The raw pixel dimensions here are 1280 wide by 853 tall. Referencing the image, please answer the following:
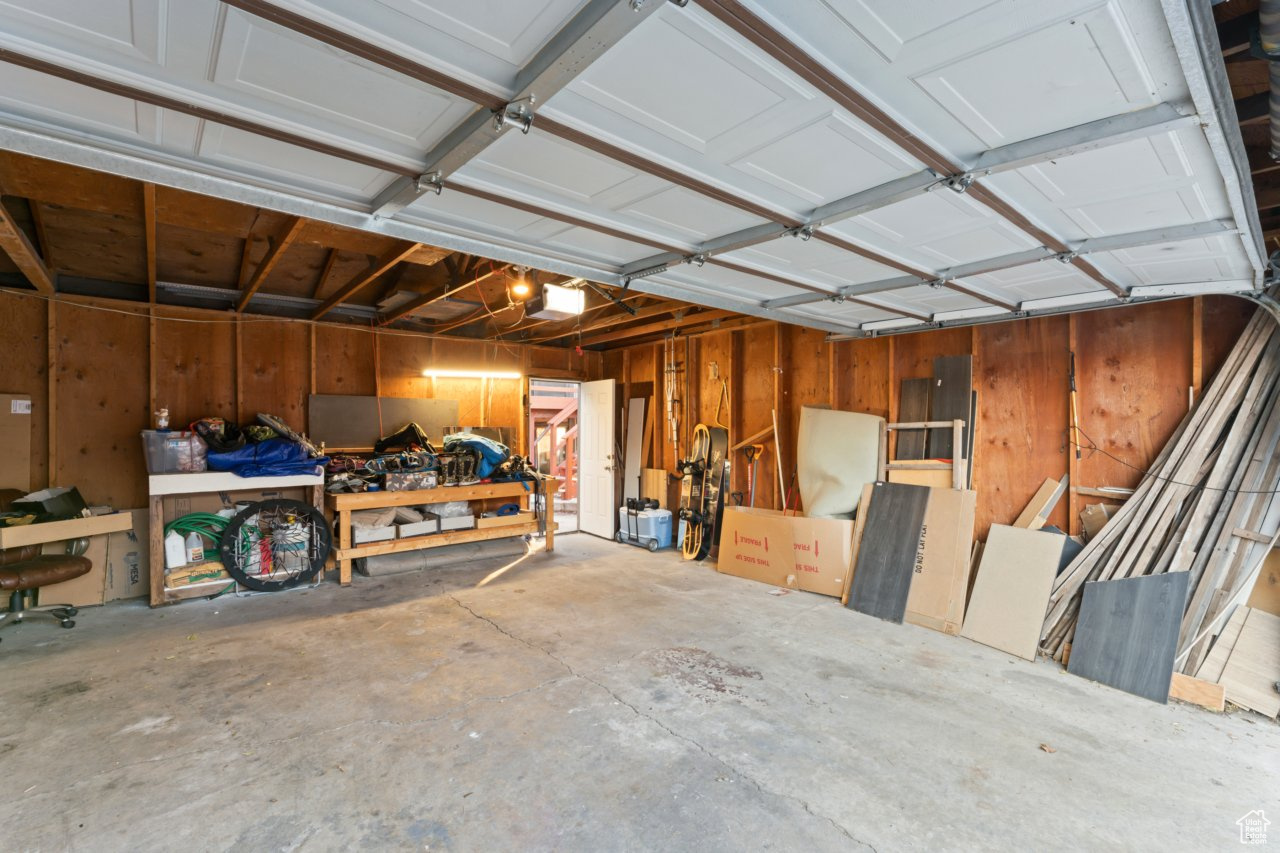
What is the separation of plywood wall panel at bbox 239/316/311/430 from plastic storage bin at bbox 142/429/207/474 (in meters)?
0.96

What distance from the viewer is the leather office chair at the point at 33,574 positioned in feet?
11.7

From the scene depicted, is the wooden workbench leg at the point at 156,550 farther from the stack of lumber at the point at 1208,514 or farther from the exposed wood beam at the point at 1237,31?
the exposed wood beam at the point at 1237,31

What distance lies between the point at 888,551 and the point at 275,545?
5.02m

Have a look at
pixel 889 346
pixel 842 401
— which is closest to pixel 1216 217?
pixel 889 346

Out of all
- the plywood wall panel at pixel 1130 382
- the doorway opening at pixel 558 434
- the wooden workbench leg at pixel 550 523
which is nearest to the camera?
the plywood wall panel at pixel 1130 382

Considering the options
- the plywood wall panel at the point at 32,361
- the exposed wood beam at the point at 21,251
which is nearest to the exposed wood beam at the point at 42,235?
the exposed wood beam at the point at 21,251

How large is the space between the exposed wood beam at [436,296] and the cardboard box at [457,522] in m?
2.01

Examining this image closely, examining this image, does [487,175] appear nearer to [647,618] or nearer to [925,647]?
[647,618]

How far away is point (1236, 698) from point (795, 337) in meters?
3.84

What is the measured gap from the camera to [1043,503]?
3947 mm

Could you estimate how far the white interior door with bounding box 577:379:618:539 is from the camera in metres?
6.95

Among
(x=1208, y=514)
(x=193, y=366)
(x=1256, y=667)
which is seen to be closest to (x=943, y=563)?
(x=1208, y=514)

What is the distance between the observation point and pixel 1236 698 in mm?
2838

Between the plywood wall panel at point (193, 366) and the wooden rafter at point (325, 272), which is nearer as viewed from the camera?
the wooden rafter at point (325, 272)
